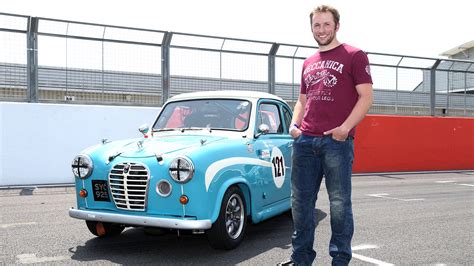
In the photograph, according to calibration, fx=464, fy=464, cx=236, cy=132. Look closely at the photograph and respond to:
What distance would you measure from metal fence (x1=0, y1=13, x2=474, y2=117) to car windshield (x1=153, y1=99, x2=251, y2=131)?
5.19m

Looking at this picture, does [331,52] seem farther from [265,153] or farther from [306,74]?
[265,153]

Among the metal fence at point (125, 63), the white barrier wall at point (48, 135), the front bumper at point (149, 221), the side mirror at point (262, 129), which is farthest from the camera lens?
the metal fence at point (125, 63)

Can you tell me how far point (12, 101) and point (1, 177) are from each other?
5.67ft

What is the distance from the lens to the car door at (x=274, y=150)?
204 inches

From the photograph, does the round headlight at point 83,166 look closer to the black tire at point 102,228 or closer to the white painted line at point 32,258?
the black tire at point 102,228

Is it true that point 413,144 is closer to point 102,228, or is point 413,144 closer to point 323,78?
point 102,228

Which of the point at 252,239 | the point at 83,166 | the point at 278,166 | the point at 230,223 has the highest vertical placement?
the point at 83,166

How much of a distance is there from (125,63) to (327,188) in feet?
26.7

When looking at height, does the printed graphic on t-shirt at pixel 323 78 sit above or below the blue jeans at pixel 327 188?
above

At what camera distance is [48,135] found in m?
9.29

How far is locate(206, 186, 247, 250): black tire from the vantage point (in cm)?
429

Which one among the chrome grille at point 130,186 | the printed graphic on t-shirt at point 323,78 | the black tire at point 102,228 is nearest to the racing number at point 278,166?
the chrome grille at point 130,186

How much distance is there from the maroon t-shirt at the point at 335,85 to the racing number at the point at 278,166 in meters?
1.91

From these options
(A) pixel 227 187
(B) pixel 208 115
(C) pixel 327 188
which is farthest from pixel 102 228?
(C) pixel 327 188
